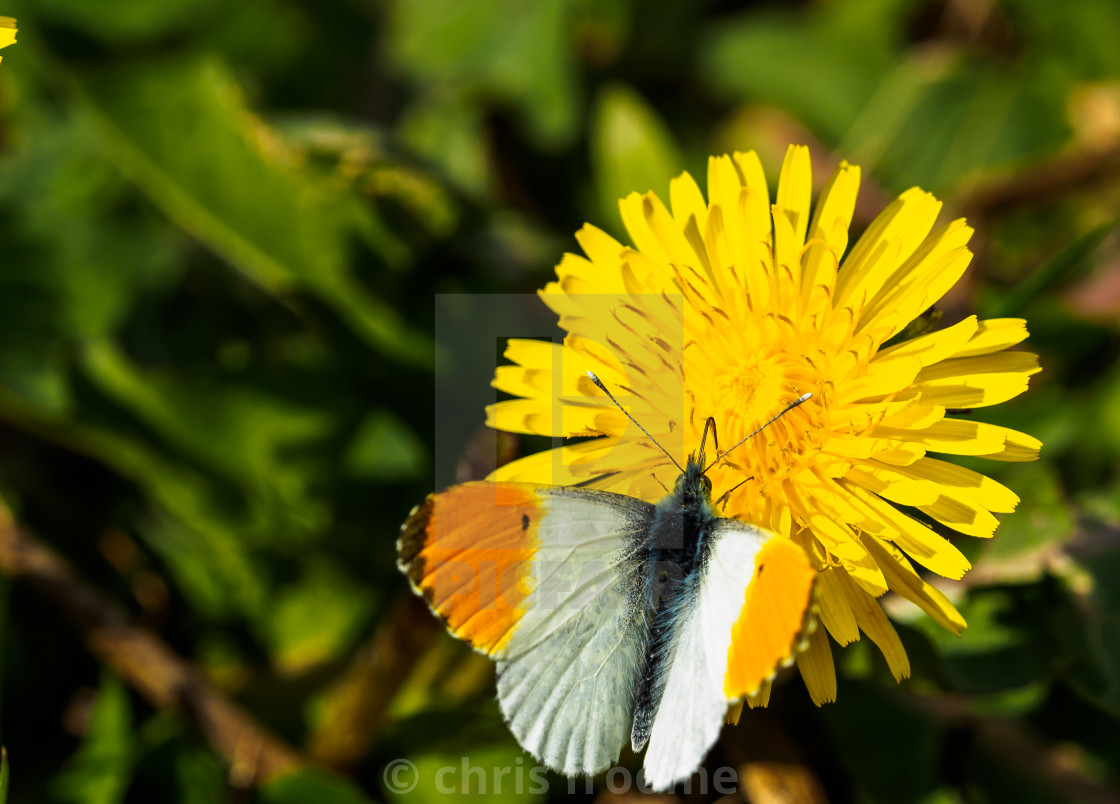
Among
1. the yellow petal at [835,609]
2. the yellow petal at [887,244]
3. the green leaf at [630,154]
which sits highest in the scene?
the green leaf at [630,154]

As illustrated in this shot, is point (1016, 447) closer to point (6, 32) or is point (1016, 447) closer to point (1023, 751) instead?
point (1023, 751)

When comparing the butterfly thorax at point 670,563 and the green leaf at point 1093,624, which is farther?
the green leaf at point 1093,624

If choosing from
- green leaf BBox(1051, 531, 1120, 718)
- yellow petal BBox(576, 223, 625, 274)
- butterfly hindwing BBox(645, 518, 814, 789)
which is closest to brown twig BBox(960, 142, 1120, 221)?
green leaf BBox(1051, 531, 1120, 718)

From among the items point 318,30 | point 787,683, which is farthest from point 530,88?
point 787,683

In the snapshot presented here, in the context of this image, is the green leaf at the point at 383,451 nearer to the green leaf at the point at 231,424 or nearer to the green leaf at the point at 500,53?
the green leaf at the point at 231,424

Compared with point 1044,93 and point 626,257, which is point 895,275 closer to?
point 626,257

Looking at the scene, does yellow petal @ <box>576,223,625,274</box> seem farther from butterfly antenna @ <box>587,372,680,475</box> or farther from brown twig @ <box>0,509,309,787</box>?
brown twig @ <box>0,509,309,787</box>

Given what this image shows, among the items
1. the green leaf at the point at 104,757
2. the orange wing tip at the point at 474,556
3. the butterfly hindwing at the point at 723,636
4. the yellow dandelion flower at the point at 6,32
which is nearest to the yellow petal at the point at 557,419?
the orange wing tip at the point at 474,556
